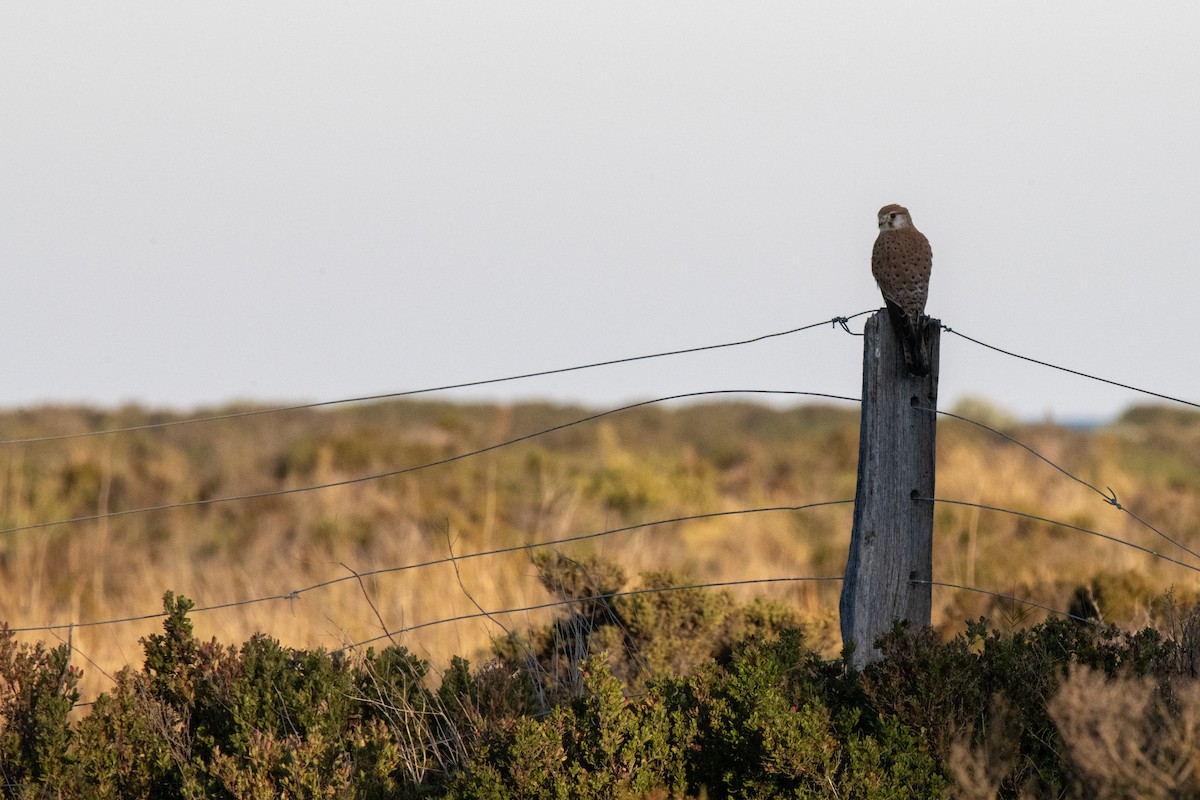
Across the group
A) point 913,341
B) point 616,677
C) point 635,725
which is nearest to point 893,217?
point 913,341

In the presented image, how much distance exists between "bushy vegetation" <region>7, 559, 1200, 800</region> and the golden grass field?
0.43 meters

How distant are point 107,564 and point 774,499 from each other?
374 inches

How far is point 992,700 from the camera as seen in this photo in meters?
4.14

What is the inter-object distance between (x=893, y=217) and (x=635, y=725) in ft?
9.81

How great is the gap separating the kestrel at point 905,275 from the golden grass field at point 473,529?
1.86m

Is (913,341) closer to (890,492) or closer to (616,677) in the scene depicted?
(890,492)

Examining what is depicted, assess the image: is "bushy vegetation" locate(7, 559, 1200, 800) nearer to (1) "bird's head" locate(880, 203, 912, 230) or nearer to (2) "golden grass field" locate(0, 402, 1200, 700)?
(2) "golden grass field" locate(0, 402, 1200, 700)

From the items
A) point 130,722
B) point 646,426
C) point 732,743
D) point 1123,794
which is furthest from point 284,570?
point 646,426

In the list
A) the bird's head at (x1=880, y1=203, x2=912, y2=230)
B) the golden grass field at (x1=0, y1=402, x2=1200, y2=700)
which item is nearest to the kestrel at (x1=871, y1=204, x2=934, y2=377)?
the bird's head at (x1=880, y1=203, x2=912, y2=230)

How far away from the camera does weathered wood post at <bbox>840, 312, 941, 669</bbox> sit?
4.54 meters

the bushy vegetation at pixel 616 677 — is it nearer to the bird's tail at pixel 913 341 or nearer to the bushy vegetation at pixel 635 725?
the bushy vegetation at pixel 635 725

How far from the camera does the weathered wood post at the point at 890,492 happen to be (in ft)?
14.9

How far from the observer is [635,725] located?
4117 mm

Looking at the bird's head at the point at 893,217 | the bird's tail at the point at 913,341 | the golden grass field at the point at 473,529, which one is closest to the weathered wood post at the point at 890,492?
the bird's tail at the point at 913,341
